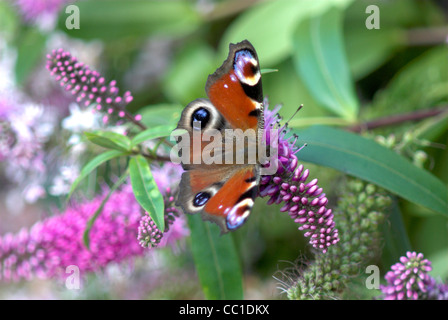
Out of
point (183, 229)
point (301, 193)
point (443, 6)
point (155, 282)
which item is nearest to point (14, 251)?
point (183, 229)

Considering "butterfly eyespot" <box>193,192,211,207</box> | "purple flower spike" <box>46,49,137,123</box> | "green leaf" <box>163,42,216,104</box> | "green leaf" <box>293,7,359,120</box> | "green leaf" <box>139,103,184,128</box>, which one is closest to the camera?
"butterfly eyespot" <box>193,192,211,207</box>

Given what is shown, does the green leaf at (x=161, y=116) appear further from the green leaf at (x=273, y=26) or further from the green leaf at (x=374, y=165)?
the green leaf at (x=273, y=26)

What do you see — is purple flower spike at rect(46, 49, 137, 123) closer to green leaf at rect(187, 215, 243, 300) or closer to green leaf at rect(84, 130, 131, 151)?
green leaf at rect(84, 130, 131, 151)

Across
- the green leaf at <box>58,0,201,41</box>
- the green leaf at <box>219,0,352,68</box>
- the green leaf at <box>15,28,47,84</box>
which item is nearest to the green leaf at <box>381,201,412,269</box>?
the green leaf at <box>219,0,352,68</box>

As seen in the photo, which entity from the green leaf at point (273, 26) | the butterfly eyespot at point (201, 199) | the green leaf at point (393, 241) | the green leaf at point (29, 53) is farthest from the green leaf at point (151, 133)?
the green leaf at point (29, 53)
